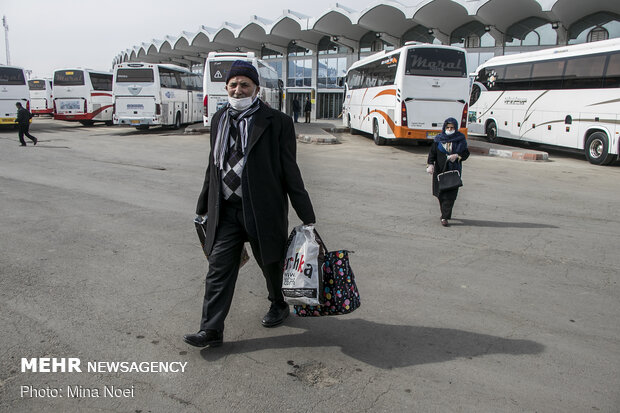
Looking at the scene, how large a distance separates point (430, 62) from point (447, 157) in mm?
10587

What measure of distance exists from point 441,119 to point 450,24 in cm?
1822

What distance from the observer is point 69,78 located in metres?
27.0

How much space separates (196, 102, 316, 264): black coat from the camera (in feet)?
11.1

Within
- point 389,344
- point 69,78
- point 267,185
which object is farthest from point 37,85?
point 389,344

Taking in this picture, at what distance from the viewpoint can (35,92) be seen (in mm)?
36594

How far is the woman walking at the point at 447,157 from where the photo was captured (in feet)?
23.8

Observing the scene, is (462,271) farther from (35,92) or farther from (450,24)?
(35,92)

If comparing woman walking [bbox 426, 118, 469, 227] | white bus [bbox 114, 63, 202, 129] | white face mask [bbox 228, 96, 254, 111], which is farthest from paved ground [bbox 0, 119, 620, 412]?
white bus [bbox 114, 63, 202, 129]

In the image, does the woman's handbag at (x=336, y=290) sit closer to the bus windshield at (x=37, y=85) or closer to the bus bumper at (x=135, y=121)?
the bus bumper at (x=135, y=121)

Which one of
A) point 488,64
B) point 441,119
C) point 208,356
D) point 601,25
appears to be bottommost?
point 208,356

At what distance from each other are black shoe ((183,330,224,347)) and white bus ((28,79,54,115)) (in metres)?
38.0

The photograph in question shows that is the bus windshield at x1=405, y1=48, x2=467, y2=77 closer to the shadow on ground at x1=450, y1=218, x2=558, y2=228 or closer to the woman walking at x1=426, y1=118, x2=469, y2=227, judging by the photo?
the woman walking at x1=426, y1=118, x2=469, y2=227

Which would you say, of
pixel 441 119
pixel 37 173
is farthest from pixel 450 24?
pixel 37 173

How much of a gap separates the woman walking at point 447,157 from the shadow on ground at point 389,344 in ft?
11.8
